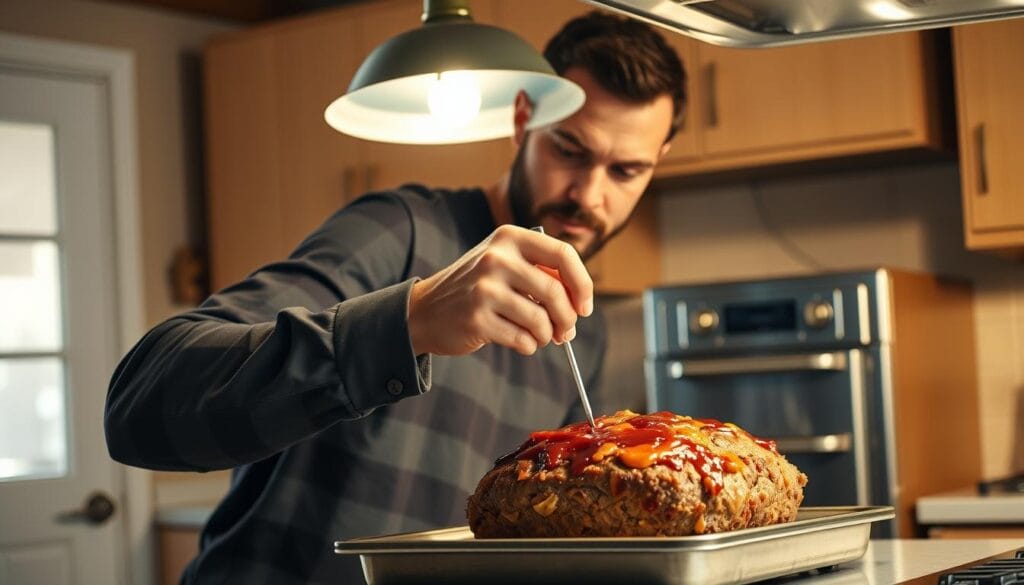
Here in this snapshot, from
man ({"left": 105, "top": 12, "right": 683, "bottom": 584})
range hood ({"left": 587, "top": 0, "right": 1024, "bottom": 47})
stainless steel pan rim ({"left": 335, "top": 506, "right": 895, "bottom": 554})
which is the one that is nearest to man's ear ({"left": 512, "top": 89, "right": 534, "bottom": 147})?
man ({"left": 105, "top": 12, "right": 683, "bottom": 584})

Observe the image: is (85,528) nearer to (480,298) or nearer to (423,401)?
(423,401)

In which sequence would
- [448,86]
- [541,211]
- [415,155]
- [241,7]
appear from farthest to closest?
[241,7], [415,155], [541,211], [448,86]

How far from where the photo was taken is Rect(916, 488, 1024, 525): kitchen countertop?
275cm

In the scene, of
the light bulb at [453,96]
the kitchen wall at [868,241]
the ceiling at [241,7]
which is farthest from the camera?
the ceiling at [241,7]

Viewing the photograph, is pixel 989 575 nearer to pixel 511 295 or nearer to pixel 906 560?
pixel 906 560

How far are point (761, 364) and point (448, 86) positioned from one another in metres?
1.54

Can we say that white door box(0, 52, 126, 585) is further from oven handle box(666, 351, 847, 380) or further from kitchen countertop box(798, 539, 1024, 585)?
kitchen countertop box(798, 539, 1024, 585)

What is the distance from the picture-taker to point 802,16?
1.54 m

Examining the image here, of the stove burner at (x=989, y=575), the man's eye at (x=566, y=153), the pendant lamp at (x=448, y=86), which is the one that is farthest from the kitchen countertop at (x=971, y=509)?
the stove burner at (x=989, y=575)

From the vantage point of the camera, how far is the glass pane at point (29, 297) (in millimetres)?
3834

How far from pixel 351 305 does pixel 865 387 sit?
1994 millimetres

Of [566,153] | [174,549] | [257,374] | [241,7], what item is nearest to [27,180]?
[241,7]

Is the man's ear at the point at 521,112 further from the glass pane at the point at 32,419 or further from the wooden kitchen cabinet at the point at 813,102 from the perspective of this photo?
the glass pane at the point at 32,419

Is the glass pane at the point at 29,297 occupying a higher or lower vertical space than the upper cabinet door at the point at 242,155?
lower
